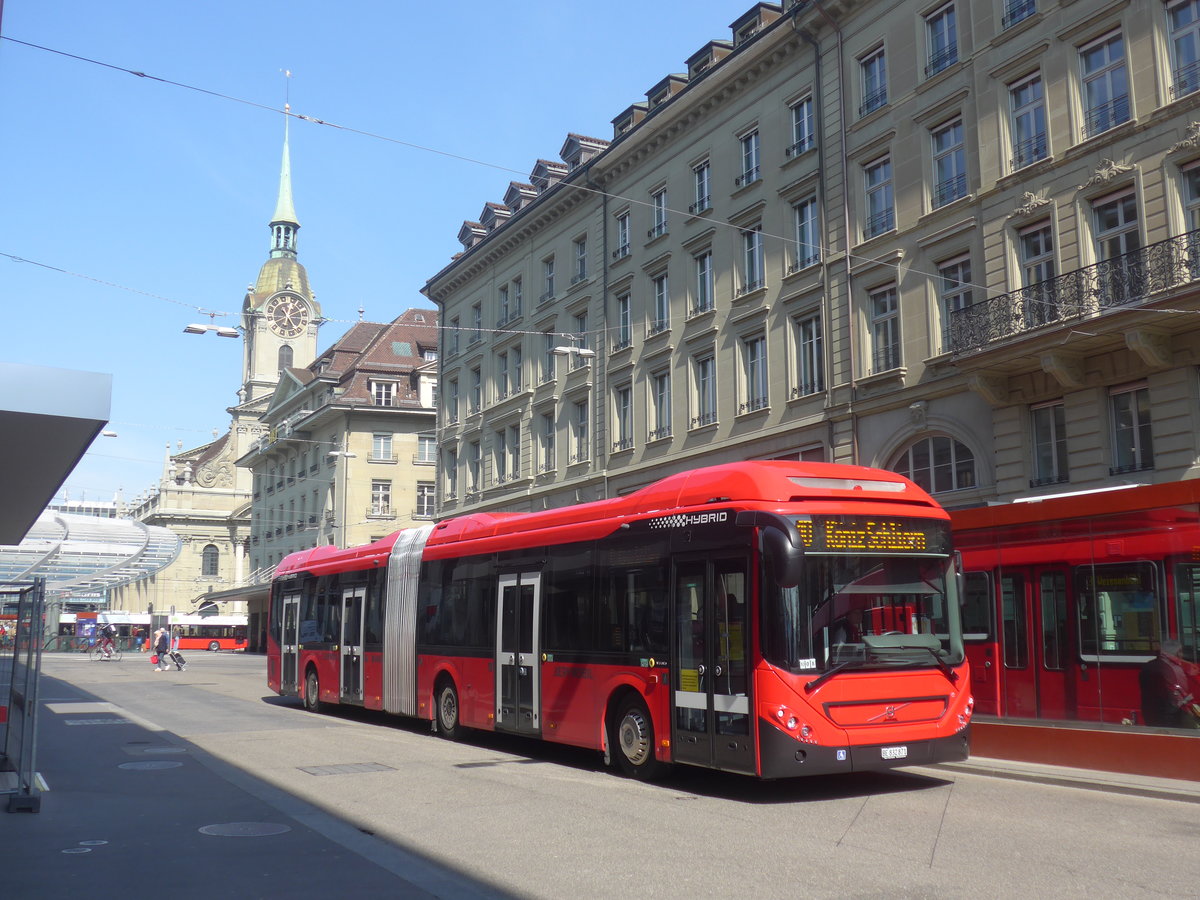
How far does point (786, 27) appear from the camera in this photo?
29.2m

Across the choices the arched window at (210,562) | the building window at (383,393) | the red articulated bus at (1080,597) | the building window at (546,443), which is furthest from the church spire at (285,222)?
the red articulated bus at (1080,597)

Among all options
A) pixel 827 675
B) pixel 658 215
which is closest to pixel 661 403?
pixel 658 215

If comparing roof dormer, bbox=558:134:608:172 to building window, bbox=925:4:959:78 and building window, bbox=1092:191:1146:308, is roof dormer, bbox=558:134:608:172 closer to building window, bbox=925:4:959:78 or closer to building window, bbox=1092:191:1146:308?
building window, bbox=925:4:959:78

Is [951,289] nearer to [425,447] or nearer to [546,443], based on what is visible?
[546,443]

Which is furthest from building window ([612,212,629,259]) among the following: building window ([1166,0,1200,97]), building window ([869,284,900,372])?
building window ([1166,0,1200,97])

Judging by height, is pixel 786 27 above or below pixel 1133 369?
above

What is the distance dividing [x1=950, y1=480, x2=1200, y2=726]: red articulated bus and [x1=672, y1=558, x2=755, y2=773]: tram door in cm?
295

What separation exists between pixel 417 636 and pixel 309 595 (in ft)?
18.6

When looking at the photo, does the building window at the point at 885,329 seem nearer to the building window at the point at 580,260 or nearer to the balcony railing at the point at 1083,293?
the balcony railing at the point at 1083,293

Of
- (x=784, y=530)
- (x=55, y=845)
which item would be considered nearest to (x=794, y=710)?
(x=784, y=530)

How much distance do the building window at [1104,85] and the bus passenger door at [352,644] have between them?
1612 cm

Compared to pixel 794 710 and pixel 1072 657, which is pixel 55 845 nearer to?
pixel 794 710

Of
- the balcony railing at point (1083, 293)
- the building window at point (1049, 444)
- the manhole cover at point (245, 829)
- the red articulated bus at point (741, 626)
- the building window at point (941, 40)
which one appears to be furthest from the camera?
the building window at point (941, 40)

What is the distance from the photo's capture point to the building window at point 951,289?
79.9 ft
